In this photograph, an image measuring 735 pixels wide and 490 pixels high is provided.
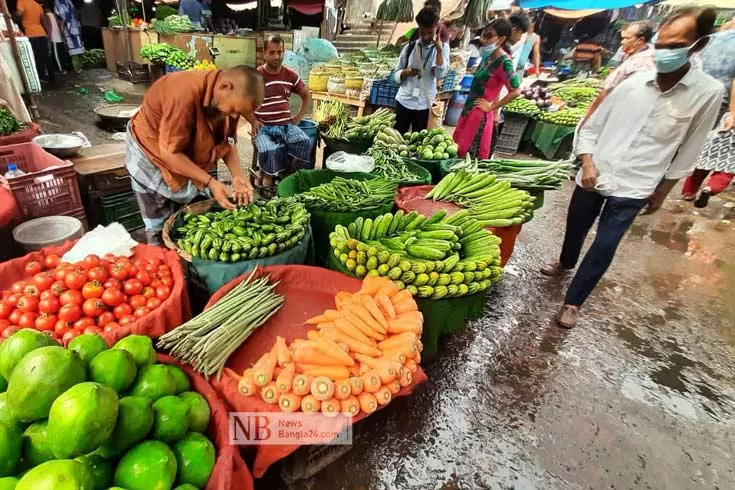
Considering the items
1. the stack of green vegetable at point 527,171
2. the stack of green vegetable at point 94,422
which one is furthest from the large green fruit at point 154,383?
the stack of green vegetable at point 527,171

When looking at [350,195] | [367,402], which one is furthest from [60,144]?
[367,402]

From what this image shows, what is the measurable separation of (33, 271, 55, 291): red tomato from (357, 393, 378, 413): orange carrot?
1.69m

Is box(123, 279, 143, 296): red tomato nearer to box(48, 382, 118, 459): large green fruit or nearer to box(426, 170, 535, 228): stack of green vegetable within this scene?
box(48, 382, 118, 459): large green fruit

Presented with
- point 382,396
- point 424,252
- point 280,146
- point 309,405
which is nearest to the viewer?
point 309,405

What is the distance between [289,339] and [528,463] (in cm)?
157

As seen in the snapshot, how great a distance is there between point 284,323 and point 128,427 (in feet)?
3.45

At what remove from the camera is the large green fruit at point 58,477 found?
95 cm

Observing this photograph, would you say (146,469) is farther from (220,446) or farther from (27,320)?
(27,320)

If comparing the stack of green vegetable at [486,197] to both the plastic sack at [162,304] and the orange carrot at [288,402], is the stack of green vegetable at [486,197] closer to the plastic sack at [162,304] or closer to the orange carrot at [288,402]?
the orange carrot at [288,402]

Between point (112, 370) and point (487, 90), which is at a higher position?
point (487, 90)

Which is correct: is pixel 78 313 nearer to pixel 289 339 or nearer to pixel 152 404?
pixel 152 404

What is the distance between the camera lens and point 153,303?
206 cm

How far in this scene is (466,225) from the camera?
117 inches

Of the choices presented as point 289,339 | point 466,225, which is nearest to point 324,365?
point 289,339
